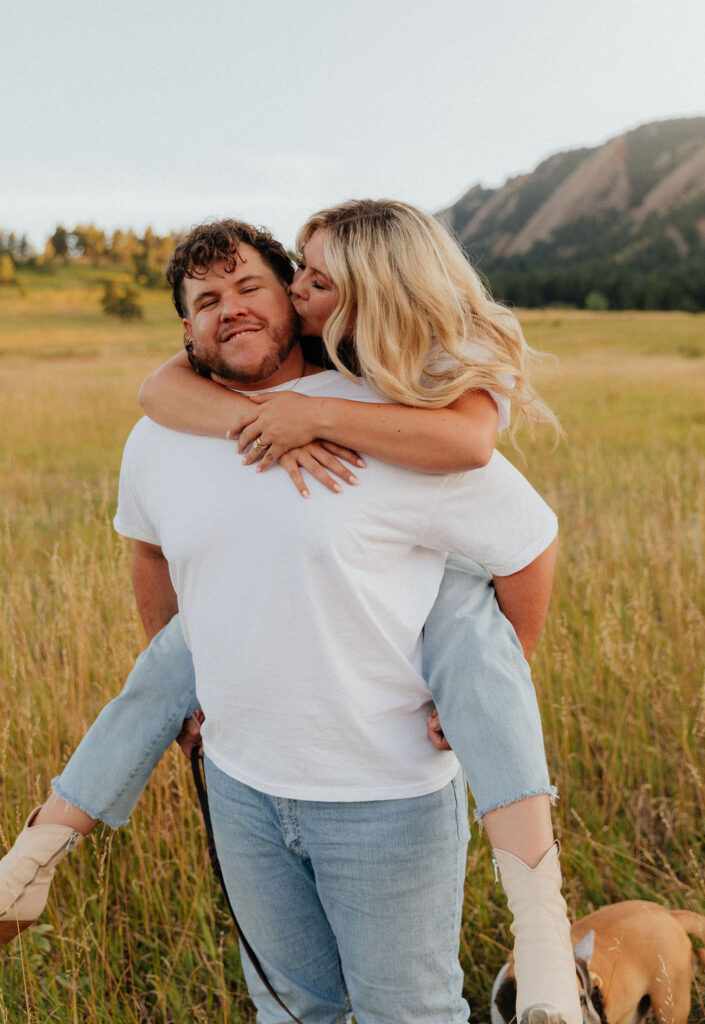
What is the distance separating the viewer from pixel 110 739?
1975 millimetres

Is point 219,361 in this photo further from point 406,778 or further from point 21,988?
point 21,988

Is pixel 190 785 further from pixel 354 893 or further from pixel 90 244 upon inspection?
pixel 90 244

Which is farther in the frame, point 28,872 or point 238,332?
point 28,872

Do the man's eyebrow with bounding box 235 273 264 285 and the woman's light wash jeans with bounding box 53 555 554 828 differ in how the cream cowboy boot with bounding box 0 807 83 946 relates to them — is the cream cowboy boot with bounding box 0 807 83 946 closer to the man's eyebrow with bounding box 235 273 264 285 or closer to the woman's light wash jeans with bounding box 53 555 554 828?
the woman's light wash jeans with bounding box 53 555 554 828

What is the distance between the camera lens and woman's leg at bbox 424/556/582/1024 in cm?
142

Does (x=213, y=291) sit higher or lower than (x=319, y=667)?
higher

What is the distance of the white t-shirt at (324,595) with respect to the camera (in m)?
1.42

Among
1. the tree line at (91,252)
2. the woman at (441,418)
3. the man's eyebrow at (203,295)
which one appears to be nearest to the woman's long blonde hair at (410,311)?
the woman at (441,418)

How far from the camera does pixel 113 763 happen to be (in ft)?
6.43

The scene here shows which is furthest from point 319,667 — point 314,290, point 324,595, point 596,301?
point 596,301

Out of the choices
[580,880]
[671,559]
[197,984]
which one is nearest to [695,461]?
[671,559]

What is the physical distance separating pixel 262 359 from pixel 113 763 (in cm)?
111

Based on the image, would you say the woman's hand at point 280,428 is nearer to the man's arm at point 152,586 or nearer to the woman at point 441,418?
the woman at point 441,418

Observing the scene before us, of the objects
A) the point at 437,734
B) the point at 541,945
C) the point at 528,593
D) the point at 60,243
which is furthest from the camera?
the point at 60,243
